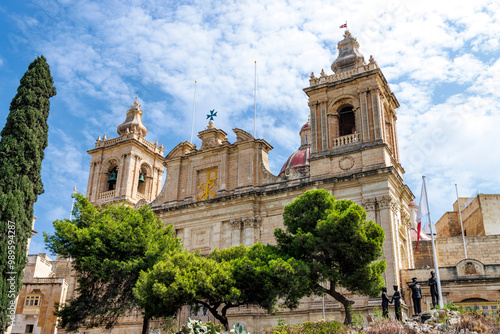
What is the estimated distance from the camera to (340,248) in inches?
805

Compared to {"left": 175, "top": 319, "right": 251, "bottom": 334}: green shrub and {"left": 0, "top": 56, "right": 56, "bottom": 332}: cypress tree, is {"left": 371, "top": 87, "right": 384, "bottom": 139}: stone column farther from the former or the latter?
{"left": 0, "top": 56, "right": 56, "bottom": 332}: cypress tree

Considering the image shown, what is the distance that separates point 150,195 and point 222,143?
11215 millimetres

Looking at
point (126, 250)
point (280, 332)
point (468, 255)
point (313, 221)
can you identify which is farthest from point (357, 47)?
point (280, 332)

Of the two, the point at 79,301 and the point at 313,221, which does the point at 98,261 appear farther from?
the point at 313,221

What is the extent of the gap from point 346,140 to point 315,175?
3068mm

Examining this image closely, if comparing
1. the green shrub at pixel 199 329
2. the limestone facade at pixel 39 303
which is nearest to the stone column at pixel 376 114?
the green shrub at pixel 199 329

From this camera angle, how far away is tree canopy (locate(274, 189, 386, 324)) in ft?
66.8

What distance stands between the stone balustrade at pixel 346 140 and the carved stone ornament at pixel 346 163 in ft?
4.75

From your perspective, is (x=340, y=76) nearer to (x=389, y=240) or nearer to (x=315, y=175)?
(x=315, y=175)

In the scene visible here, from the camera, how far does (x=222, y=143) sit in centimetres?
3544

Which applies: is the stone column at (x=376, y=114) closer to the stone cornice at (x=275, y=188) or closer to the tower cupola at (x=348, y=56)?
the stone cornice at (x=275, y=188)

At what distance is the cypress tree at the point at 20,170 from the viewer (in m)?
20.3

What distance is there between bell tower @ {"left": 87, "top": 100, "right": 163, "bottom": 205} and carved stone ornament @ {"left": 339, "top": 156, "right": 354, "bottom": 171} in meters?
16.7

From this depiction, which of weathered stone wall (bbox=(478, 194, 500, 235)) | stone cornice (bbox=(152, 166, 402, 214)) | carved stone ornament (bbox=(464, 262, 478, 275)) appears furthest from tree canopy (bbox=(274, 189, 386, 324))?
weathered stone wall (bbox=(478, 194, 500, 235))
